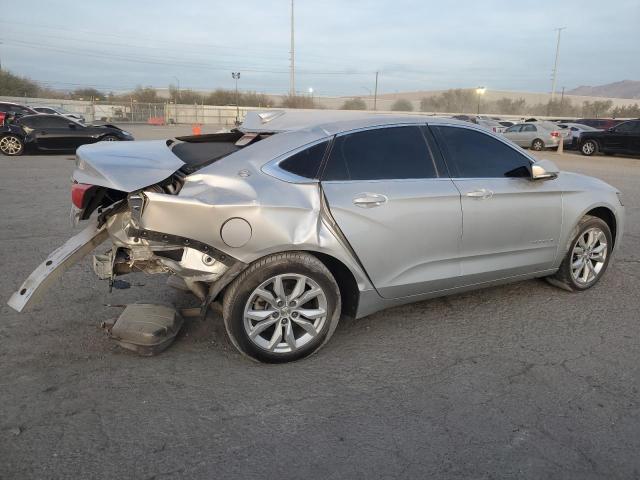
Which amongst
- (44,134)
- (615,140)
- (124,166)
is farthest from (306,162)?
(615,140)

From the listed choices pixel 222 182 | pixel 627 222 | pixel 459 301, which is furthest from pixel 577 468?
pixel 627 222

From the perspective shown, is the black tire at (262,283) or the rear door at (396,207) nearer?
the black tire at (262,283)

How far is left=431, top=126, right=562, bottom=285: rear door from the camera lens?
13.5ft

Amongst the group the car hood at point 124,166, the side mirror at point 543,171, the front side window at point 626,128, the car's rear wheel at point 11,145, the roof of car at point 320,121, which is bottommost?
the car's rear wheel at point 11,145

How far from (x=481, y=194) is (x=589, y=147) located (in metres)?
22.7

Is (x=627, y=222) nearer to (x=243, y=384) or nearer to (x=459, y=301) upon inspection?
(x=459, y=301)

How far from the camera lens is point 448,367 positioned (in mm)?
3572

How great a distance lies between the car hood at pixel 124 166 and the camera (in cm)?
322

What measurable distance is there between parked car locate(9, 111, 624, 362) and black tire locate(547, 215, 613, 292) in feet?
1.95

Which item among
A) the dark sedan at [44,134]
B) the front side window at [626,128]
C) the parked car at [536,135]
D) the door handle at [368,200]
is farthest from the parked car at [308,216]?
the parked car at [536,135]

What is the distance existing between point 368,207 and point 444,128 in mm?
1111

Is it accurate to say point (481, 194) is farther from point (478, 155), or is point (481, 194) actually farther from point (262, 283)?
point (262, 283)

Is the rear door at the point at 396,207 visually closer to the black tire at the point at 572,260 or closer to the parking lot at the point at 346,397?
the parking lot at the point at 346,397

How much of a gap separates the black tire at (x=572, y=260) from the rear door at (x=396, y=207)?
1440 mm
